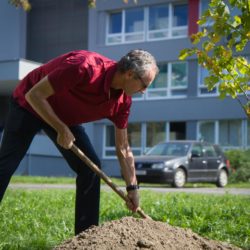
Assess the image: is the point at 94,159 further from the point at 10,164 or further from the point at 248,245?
the point at 248,245

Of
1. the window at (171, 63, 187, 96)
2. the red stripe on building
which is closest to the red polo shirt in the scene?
the window at (171, 63, 187, 96)

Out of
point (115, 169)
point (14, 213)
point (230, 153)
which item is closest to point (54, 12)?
point (115, 169)

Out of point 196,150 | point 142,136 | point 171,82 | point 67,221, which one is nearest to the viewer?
point 67,221

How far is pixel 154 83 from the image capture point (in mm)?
28891

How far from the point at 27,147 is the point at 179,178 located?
42.4 feet

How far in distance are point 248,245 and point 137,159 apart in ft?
39.8

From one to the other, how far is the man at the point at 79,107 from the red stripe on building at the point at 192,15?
2387cm

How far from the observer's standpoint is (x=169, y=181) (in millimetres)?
16922

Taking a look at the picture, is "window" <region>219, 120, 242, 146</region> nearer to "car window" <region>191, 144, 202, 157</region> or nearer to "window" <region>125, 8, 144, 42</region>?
"window" <region>125, 8, 144, 42</region>

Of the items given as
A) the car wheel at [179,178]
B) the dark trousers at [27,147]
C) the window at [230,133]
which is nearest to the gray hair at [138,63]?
the dark trousers at [27,147]

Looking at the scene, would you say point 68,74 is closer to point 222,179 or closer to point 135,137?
point 222,179

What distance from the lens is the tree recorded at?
534 centimetres

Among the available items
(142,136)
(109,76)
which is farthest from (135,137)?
(109,76)

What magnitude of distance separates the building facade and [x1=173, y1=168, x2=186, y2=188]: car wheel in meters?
9.38
